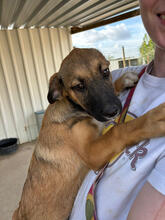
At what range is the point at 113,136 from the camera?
4.94ft

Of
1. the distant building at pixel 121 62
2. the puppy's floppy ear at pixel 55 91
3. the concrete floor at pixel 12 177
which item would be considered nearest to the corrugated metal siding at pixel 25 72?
the concrete floor at pixel 12 177

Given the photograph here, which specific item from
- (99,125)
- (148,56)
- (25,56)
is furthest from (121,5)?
(99,125)

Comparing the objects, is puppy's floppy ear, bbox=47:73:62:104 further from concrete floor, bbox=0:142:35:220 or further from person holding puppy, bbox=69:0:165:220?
concrete floor, bbox=0:142:35:220

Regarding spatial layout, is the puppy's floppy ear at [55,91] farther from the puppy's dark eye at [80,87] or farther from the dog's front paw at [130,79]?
the dog's front paw at [130,79]

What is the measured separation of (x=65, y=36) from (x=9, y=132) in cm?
445

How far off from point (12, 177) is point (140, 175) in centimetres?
501

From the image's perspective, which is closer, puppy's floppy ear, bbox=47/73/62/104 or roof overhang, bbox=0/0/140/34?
puppy's floppy ear, bbox=47/73/62/104

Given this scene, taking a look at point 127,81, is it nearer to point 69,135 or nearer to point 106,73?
point 106,73

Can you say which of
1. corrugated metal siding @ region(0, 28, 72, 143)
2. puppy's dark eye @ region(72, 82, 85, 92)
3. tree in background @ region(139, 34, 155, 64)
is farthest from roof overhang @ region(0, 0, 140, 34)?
puppy's dark eye @ region(72, 82, 85, 92)

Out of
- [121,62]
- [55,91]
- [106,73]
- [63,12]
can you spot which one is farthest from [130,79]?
[121,62]

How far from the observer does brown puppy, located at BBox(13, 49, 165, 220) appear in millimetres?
1779

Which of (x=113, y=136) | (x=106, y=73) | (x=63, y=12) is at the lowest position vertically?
(x=113, y=136)

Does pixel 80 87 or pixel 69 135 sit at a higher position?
pixel 80 87

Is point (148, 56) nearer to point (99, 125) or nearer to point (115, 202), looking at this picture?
point (99, 125)
